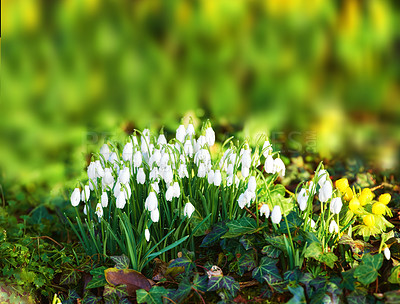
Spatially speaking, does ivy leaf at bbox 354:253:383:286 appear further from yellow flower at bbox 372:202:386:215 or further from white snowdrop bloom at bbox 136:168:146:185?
white snowdrop bloom at bbox 136:168:146:185

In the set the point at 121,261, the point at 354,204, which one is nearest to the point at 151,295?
the point at 121,261

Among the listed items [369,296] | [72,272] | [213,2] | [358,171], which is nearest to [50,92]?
[213,2]

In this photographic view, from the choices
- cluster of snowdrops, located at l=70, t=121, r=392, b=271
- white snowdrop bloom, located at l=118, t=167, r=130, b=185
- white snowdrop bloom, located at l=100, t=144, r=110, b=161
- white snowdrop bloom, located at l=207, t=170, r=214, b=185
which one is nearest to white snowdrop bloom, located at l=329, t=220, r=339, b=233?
cluster of snowdrops, located at l=70, t=121, r=392, b=271

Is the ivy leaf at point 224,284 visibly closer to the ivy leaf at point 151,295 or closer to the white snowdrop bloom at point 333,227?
the ivy leaf at point 151,295

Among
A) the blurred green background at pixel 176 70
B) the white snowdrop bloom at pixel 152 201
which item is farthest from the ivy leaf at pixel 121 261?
the blurred green background at pixel 176 70

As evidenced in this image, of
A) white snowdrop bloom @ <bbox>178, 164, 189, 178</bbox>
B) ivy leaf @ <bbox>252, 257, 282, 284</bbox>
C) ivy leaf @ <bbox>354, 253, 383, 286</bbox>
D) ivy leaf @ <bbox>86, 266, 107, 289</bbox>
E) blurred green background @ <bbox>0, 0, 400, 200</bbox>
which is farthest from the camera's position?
blurred green background @ <bbox>0, 0, 400, 200</bbox>

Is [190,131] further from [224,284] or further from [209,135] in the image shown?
[224,284]

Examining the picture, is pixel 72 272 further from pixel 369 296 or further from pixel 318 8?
pixel 318 8
